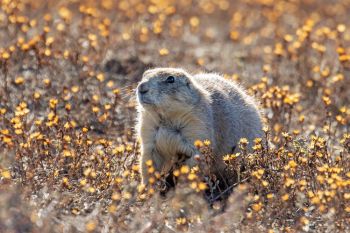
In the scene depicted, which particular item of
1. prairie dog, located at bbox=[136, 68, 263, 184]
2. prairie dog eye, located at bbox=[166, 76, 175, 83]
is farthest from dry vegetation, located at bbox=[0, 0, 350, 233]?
prairie dog eye, located at bbox=[166, 76, 175, 83]

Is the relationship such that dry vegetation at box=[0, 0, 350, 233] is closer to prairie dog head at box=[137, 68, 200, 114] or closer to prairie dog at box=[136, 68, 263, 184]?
prairie dog at box=[136, 68, 263, 184]

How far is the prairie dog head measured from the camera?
7.58 m

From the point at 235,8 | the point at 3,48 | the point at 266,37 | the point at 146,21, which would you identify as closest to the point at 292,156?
the point at 3,48

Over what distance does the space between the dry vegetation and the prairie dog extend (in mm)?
276

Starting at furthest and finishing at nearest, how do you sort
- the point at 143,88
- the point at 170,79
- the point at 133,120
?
the point at 133,120 < the point at 170,79 < the point at 143,88

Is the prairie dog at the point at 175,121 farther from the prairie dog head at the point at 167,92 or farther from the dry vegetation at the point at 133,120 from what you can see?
the dry vegetation at the point at 133,120

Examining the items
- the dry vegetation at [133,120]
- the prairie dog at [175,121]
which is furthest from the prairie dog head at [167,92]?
the dry vegetation at [133,120]

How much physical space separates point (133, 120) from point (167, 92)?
1.80 m

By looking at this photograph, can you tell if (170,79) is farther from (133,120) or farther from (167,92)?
(133,120)

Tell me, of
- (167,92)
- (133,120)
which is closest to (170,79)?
(167,92)

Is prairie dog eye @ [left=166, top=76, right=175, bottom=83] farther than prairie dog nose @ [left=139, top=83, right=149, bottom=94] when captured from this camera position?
Yes

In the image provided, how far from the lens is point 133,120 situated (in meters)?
9.48

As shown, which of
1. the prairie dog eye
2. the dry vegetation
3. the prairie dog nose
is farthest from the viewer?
the prairie dog eye

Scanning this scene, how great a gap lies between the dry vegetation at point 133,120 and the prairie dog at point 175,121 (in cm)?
28
